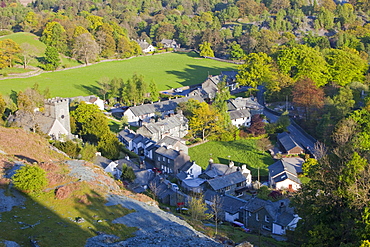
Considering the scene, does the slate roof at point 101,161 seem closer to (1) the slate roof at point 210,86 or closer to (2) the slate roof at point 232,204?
(2) the slate roof at point 232,204

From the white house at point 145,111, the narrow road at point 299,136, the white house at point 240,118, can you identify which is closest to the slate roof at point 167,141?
the white house at point 145,111

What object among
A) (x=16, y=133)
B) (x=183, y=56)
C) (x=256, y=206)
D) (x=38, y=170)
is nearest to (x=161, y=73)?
(x=183, y=56)

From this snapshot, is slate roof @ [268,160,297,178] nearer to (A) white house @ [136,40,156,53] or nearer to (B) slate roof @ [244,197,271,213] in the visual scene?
(B) slate roof @ [244,197,271,213]

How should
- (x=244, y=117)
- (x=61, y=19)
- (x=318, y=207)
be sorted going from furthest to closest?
1. (x=61, y=19)
2. (x=244, y=117)
3. (x=318, y=207)

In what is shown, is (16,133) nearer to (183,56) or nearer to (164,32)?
(183,56)

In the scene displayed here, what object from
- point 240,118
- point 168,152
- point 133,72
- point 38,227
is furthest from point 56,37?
point 38,227

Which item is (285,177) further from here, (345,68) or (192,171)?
(345,68)

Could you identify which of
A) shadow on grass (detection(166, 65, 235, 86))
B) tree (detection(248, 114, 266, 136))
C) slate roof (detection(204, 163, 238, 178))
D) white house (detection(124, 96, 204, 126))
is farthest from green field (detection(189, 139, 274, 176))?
shadow on grass (detection(166, 65, 235, 86))
